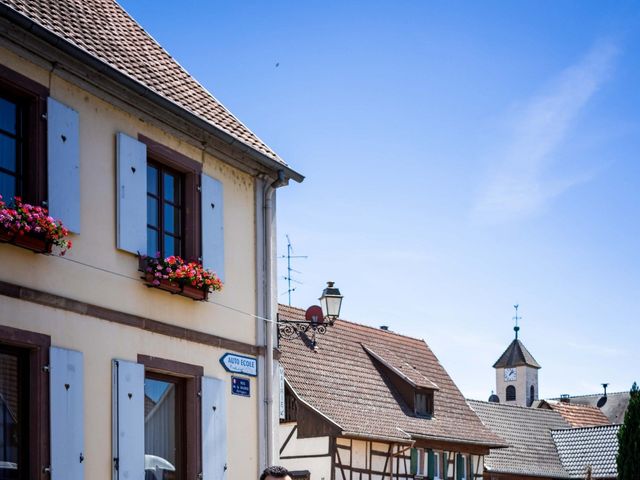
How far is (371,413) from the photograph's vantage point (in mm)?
30172

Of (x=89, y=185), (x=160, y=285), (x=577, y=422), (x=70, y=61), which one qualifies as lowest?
(x=577, y=422)

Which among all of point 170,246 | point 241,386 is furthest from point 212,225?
point 241,386

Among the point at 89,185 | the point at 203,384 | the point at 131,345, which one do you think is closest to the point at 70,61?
the point at 89,185

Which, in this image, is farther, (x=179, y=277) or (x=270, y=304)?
(x=270, y=304)

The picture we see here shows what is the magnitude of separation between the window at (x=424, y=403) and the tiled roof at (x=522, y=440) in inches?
298

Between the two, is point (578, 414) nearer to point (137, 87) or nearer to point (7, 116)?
point (137, 87)

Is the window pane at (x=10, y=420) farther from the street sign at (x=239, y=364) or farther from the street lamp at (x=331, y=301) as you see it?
the street lamp at (x=331, y=301)

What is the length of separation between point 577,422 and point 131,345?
44.5 metres

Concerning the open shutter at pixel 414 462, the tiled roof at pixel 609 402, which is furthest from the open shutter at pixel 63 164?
the tiled roof at pixel 609 402

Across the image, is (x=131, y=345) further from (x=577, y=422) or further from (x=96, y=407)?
(x=577, y=422)

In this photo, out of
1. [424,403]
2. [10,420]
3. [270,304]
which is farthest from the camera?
[424,403]

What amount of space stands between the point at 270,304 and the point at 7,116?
5.18 metres

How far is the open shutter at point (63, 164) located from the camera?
38.5ft

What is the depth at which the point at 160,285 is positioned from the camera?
520 inches
